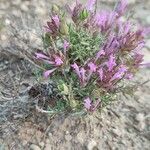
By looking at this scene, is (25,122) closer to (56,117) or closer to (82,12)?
(56,117)

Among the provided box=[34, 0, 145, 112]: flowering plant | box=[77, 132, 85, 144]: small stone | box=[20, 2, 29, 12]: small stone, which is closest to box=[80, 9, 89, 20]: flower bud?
box=[34, 0, 145, 112]: flowering plant

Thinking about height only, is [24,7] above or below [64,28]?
below

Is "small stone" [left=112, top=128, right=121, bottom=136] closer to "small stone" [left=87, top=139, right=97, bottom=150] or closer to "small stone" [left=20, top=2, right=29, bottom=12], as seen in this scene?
"small stone" [left=87, top=139, right=97, bottom=150]

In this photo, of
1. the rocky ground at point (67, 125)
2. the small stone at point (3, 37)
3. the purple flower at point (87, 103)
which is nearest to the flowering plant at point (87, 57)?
the purple flower at point (87, 103)

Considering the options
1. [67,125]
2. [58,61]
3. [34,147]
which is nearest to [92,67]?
[58,61]

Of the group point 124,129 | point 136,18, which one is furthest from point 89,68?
point 136,18

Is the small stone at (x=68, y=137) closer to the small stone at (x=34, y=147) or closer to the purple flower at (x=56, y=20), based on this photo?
the small stone at (x=34, y=147)

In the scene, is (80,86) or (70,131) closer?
(80,86)

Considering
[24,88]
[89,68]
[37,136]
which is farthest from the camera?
[24,88]

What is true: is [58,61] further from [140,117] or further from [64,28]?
[140,117]
